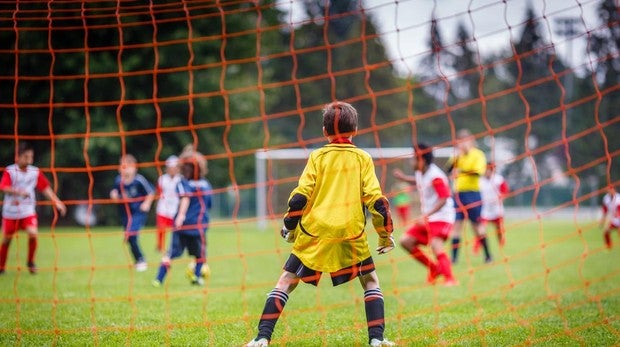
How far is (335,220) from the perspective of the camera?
447 cm

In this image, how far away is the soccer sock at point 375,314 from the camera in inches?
179

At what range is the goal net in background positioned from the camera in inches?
217

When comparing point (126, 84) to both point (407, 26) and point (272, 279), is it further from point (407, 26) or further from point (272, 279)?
point (407, 26)

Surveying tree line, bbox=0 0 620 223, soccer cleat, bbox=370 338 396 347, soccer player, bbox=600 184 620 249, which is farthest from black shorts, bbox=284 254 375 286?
soccer player, bbox=600 184 620 249

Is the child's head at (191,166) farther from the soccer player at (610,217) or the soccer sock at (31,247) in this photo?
the soccer player at (610,217)

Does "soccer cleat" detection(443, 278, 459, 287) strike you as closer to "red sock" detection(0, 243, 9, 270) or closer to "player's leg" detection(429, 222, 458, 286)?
"player's leg" detection(429, 222, 458, 286)

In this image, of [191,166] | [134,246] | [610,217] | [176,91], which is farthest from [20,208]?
[176,91]

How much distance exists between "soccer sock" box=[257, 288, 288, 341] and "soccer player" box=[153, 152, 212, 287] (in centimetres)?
358

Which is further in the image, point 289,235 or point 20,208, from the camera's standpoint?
point 20,208

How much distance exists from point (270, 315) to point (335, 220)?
742 millimetres

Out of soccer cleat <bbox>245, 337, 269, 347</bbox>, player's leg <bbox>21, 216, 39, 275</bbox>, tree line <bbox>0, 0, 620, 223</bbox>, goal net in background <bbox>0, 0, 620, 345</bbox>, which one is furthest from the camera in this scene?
tree line <bbox>0, 0, 620, 223</bbox>

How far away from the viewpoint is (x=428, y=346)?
4641 millimetres

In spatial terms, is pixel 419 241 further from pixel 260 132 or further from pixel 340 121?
pixel 260 132

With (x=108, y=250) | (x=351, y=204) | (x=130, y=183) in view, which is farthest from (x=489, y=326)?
(x=108, y=250)
